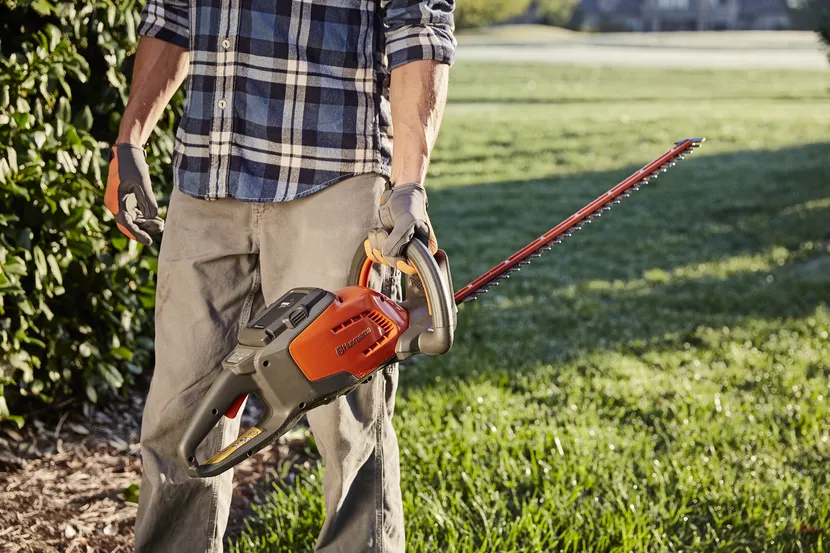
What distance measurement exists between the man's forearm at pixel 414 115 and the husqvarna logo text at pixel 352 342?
0.32 metres

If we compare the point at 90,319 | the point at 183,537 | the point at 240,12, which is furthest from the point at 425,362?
the point at 240,12

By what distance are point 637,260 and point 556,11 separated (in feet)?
153

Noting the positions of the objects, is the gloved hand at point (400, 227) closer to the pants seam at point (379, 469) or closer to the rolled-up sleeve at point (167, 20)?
the pants seam at point (379, 469)

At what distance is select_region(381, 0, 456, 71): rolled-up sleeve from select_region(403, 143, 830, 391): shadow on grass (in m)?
2.44

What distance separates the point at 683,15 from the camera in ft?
193

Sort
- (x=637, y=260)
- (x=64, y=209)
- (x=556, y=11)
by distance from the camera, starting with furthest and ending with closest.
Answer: (x=556, y=11)
(x=637, y=260)
(x=64, y=209)

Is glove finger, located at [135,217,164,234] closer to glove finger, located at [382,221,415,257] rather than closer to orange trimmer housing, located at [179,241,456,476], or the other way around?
orange trimmer housing, located at [179,241,456,476]

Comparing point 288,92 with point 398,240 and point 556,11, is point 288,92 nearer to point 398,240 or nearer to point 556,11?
point 398,240

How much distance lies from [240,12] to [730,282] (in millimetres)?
4906

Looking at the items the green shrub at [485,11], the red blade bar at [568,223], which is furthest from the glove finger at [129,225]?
the green shrub at [485,11]

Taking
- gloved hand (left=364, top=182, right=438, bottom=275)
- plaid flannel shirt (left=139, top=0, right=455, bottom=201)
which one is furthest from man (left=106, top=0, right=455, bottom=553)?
gloved hand (left=364, top=182, right=438, bottom=275)

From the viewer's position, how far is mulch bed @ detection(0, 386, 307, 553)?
283 cm

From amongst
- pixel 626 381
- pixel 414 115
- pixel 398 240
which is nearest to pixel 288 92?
pixel 414 115

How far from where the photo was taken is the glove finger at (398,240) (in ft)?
5.81
